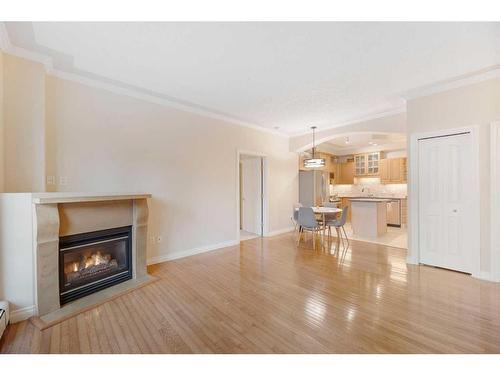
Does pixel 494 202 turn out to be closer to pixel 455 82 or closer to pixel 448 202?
pixel 448 202

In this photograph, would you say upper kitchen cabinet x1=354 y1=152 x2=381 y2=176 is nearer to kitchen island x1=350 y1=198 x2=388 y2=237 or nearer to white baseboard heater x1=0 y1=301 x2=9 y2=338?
kitchen island x1=350 y1=198 x2=388 y2=237

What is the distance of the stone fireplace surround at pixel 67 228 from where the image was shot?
2021 mm

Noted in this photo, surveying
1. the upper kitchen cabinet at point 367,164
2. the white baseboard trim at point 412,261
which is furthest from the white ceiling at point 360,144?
the white baseboard trim at point 412,261

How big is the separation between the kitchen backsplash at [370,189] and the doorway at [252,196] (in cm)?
438

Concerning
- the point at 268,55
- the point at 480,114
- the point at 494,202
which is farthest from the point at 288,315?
the point at 480,114

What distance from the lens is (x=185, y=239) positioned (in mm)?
3900

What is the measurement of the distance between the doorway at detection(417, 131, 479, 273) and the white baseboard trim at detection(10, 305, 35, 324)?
196 inches

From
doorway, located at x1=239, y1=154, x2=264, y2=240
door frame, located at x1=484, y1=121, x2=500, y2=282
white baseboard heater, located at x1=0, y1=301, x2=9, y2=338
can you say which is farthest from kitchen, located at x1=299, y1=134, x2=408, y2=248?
white baseboard heater, located at x1=0, y1=301, x2=9, y2=338

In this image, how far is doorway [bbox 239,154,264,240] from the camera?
18.3 feet

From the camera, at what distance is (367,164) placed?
25.8ft

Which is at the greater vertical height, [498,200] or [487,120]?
[487,120]
